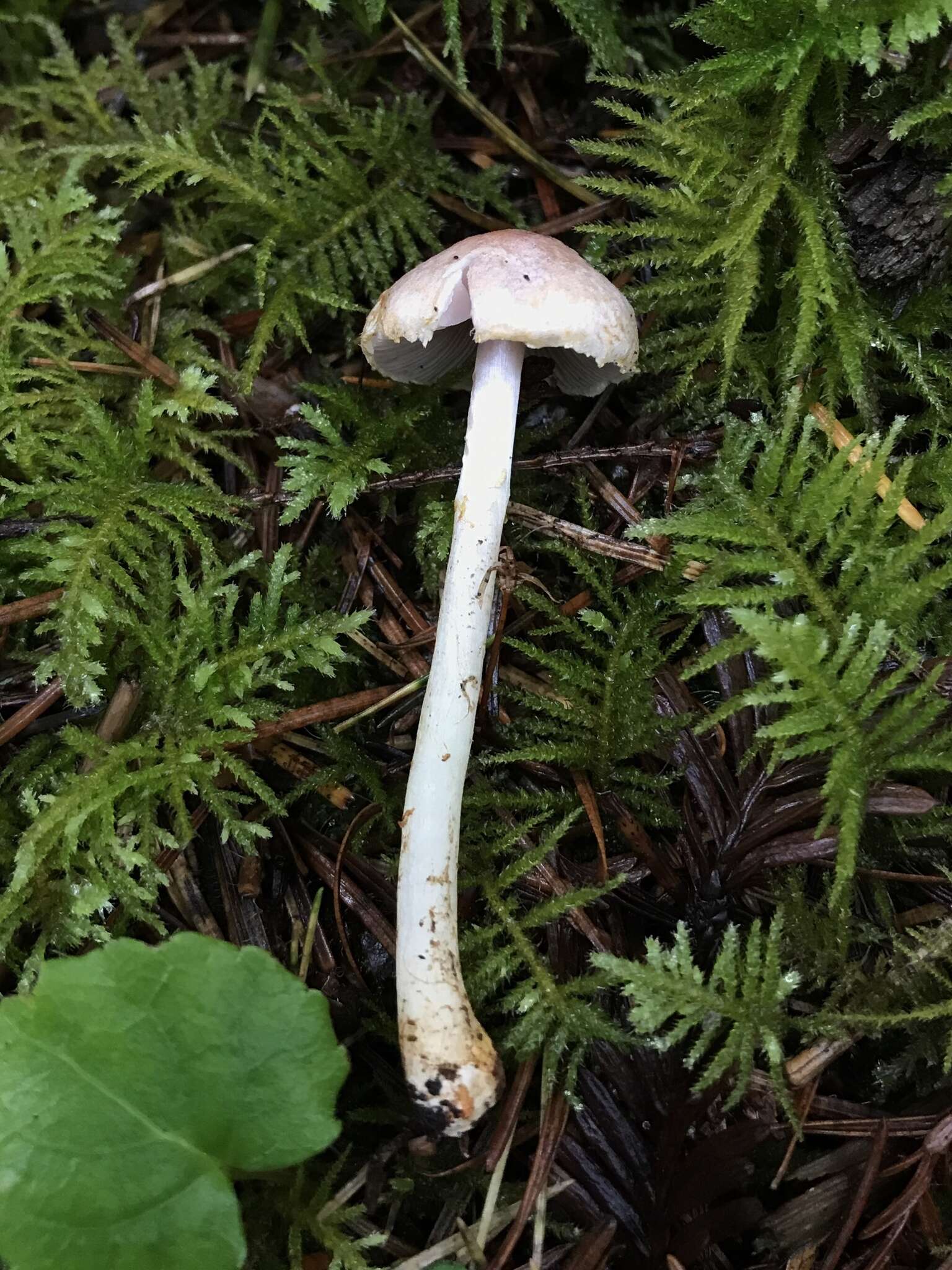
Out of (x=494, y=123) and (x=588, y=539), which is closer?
(x=588, y=539)

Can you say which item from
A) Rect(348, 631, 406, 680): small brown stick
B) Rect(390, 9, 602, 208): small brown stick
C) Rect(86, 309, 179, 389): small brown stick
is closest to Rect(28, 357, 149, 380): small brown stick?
Rect(86, 309, 179, 389): small brown stick

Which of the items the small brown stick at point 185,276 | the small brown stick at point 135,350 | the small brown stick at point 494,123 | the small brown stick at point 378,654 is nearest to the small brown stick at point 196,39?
the small brown stick at point 494,123

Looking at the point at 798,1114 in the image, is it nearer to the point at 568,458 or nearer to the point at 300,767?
the point at 300,767

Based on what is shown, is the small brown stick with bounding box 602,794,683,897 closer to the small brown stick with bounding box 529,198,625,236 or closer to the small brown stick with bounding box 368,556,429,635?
the small brown stick with bounding box 368,556,429,635

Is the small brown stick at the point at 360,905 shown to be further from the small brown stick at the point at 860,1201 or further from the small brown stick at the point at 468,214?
the small brown stick at the point at 468,214

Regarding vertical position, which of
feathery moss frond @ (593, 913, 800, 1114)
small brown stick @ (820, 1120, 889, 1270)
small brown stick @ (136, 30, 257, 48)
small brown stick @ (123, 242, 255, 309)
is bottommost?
small brown stick @ (820, 1120, 889, 1270)

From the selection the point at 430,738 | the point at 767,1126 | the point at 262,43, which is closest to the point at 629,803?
the point at 430,738

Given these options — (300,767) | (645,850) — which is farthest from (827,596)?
(300,767)
